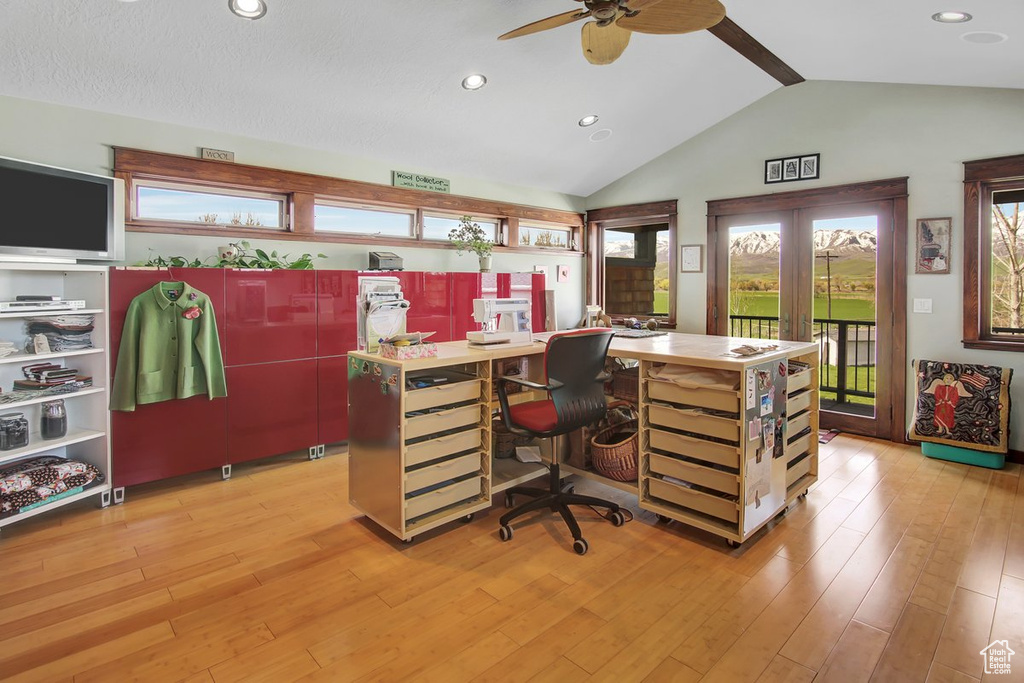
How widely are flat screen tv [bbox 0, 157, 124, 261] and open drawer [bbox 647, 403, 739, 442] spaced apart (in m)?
3.40

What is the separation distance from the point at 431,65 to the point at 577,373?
2.51 metres

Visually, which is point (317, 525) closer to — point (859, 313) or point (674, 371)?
point (674, 371)

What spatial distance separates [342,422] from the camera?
430 centimetres

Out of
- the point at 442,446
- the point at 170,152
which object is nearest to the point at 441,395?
the point at 442,446

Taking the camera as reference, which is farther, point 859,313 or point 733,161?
point 733,161

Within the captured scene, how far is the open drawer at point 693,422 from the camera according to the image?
260 cm

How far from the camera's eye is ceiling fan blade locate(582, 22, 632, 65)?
9.21 feet

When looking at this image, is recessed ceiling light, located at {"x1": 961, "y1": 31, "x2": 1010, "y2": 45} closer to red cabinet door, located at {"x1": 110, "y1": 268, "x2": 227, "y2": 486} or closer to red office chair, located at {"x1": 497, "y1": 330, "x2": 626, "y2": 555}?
red office chair, located at {"x1": 497, "y1": 330, "x2": 626, "y2": 555}

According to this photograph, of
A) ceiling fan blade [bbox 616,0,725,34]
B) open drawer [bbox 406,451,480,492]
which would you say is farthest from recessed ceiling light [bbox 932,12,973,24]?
open drawer [bbox 406,451,480,492]

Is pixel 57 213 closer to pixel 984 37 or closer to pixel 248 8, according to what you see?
pixel 248 8

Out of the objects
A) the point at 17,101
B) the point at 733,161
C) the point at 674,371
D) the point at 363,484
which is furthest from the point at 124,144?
the point at 733,161

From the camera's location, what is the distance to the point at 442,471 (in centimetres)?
277

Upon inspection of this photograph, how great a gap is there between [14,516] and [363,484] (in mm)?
1832

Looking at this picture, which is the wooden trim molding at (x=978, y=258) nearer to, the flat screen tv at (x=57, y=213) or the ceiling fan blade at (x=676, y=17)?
the ceiling fan blade at (x=676, y=17)
